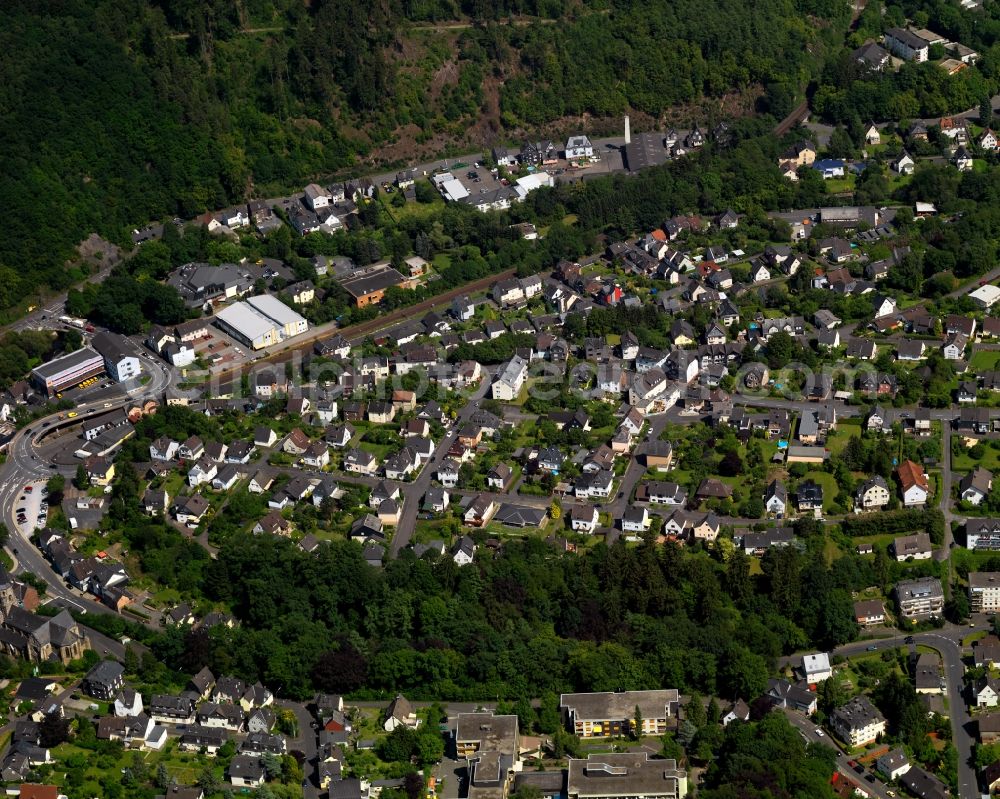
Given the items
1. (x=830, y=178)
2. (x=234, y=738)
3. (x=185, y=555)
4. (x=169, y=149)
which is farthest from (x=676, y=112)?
(x=234, y=738)

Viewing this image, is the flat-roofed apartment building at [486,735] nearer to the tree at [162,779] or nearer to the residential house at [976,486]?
the tree at [162,779]

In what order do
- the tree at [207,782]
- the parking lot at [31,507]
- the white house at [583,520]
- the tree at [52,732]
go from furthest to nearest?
the parking lot at [31,507], the white house at [583,520], the tree at [52,732], the tree at [207,782]

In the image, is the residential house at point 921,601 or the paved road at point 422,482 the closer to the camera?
the residential house at point 921,601

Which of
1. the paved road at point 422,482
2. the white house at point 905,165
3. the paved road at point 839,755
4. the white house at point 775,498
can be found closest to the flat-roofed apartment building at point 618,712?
the paved road at point 839,755

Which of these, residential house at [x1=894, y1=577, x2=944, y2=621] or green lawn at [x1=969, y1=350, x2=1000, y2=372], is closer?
residential house at [x1=894, y1=577, x2=944, y2=621]

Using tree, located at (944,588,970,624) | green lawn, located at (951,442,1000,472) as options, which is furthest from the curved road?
green lawn, located at (951,442,1000,472)

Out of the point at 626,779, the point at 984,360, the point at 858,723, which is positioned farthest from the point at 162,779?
the point at 984,360

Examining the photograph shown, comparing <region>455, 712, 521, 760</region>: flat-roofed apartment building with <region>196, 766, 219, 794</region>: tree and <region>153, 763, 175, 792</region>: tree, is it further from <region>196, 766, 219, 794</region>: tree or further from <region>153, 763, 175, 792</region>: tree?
<region>153, 763, 175, 792</region>: tree
